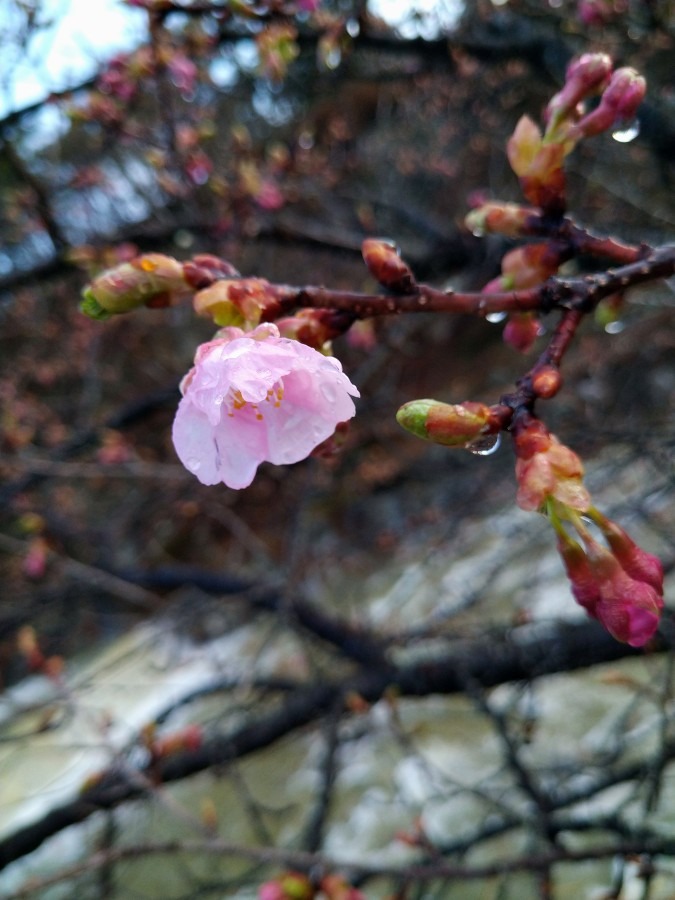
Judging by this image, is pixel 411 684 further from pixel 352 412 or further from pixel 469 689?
pixel 352 412

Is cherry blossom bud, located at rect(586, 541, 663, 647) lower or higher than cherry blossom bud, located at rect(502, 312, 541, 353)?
lower

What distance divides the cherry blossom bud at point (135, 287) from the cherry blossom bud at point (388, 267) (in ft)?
0.72

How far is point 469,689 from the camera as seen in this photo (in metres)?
1.93

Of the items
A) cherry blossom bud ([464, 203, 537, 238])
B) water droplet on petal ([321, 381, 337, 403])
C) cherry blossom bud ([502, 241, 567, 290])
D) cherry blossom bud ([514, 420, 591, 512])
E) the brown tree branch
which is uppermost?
cherry blossom bud ([464, 203, 537, 238])

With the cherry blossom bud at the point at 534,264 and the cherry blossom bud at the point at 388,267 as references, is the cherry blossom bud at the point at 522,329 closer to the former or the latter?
the cherry blossom bud at the point at 534,264

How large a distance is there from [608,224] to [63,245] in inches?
111

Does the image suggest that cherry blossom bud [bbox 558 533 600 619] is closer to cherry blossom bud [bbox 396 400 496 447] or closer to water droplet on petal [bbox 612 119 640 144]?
cherry blossom bud [bbox 396 400 496 447]

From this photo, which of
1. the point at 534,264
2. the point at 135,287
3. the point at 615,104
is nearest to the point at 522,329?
the point at 534,264

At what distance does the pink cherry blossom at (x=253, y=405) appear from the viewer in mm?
622

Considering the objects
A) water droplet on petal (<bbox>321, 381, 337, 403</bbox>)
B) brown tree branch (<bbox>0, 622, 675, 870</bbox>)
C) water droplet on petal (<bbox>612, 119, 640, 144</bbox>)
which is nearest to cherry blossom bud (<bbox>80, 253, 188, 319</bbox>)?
water droplet on petal (<bbox>321, 381, 337, 403</bbox>)

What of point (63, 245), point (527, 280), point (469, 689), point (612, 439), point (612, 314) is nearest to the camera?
point (527, 280)

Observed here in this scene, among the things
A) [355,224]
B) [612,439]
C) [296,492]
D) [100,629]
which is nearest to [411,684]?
[612,439]

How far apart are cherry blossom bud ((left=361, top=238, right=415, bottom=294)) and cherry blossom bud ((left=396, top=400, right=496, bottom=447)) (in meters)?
0.18

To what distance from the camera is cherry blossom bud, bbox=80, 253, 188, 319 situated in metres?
0.70
